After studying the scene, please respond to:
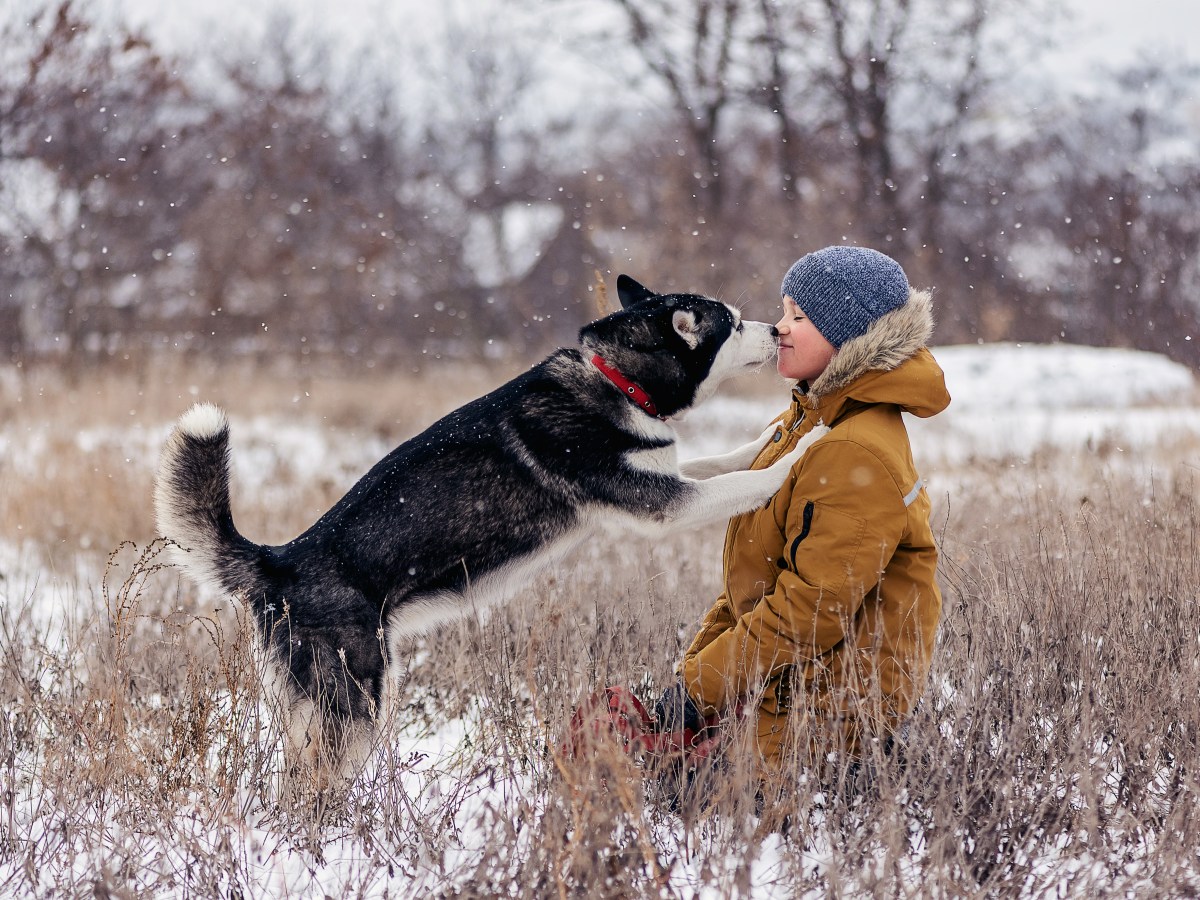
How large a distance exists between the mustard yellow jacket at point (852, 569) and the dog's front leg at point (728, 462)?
0.71 metres

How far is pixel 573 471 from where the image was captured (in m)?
3.36

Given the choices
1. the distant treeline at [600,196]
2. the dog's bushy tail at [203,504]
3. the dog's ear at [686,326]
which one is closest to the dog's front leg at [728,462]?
the dog's ear at [686,326]

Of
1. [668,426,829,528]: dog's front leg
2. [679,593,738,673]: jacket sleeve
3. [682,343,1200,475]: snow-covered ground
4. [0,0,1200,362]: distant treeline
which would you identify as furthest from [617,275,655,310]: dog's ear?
[0,0,1200,362]: distant treeline

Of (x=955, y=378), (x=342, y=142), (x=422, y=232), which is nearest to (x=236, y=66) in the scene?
(x=342, y=142)

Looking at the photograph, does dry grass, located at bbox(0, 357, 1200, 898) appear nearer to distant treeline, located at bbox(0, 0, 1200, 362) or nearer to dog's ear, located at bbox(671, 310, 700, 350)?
dog's ear, located at bbox(671, 310, 700, 350)

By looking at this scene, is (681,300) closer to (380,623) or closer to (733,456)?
(733,456)

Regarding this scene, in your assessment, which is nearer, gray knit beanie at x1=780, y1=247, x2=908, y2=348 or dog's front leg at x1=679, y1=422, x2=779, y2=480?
gray knit beanie at x1=780, y1=247, x2=908, y2=348

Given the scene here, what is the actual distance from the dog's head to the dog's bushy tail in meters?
→ 1.27

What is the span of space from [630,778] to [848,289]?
1.35 meters

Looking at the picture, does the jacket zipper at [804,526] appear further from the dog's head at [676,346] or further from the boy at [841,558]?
the dog's head at [676,346]

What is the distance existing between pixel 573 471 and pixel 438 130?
2273 centimetres

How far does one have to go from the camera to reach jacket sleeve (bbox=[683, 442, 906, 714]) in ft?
8.07

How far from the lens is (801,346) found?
2.85 meters

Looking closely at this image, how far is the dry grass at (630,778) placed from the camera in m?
2.35
